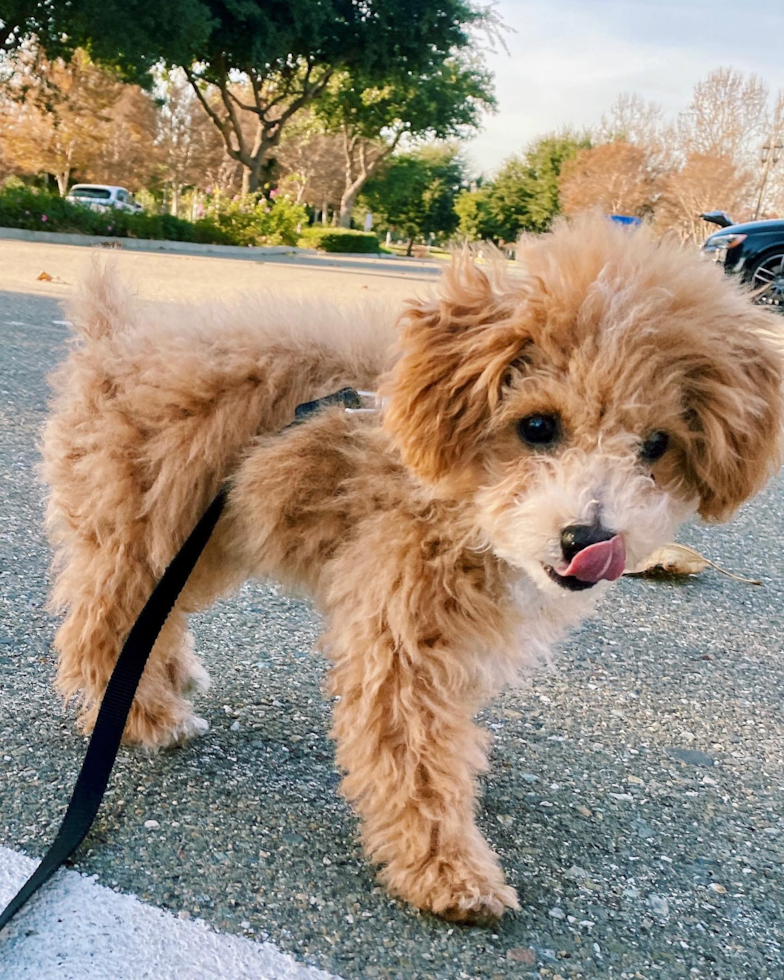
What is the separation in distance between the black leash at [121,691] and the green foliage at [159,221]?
25.9m

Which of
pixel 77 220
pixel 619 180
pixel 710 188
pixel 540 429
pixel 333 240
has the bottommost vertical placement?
pixel 333 240

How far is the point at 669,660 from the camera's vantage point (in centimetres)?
347

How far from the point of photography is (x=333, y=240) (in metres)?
40.7

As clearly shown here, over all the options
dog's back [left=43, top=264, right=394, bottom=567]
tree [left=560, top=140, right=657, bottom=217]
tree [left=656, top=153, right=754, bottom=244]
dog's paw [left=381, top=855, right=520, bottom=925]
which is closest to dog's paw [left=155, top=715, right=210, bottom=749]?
dog's back [left=43, top=264, right=394, bottom=567]

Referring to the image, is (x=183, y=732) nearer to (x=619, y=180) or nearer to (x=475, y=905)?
(x=475, y=905)

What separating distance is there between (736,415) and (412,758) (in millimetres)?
1078

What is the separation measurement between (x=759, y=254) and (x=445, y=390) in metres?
13.9

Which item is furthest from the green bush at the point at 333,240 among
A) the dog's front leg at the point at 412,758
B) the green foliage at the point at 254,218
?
the dog's front leg at the point at 412,758


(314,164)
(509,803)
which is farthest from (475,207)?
(509,803)

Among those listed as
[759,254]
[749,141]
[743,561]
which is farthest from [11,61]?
[743,561]

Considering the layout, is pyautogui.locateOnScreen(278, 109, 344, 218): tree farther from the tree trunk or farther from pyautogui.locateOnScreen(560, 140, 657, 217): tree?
pyautogui.locateOnScreen(560, 140, 657, 217): tree

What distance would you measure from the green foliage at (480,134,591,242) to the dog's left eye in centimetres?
6519

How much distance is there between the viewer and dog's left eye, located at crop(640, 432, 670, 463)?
82.2 inches

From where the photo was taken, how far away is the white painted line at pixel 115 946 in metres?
1.75
